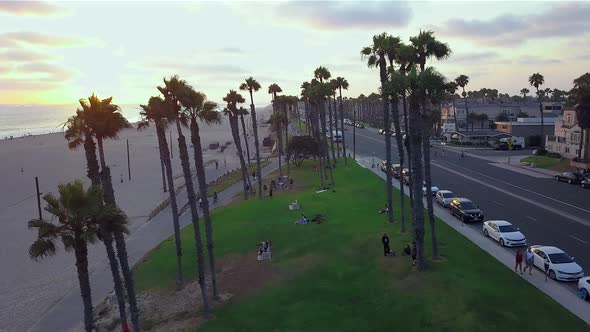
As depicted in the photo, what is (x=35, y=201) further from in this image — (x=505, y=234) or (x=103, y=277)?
(x=505, y=234)

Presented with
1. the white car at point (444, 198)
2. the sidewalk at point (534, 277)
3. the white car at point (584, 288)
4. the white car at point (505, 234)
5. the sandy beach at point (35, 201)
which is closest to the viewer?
the sidewalk at point (534, 277)

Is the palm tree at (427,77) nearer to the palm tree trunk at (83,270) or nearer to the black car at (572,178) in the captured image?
the palm tree trunk at (83,270)

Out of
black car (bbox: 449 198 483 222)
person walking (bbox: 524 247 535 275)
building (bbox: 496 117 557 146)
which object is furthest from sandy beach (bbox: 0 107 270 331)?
building (bbox: 496 117 557 146)

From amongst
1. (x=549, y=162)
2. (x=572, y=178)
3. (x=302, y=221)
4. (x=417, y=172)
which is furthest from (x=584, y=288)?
(x=549, y=162)

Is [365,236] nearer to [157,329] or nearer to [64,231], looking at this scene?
[157,329]

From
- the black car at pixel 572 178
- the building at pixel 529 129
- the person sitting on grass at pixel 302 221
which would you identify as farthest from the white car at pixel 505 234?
the building at pixel 529 129

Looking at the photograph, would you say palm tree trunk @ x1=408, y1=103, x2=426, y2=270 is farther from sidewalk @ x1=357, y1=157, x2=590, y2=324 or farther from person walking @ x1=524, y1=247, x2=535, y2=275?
person walking @ x1=524, y1=247, x2=535, y2=275
